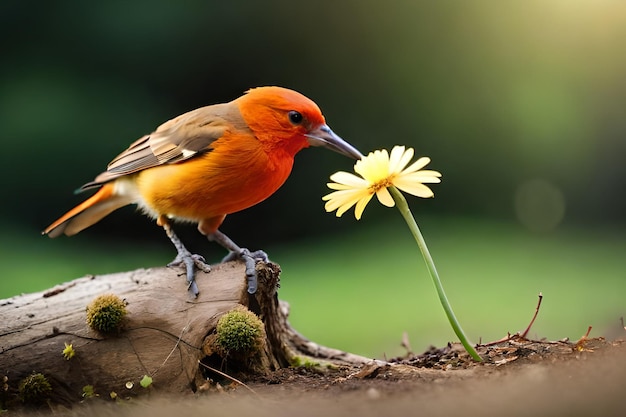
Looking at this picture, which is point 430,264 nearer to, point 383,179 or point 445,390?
point 383,179

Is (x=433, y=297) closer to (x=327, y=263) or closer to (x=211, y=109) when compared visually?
(x=327, y=263)

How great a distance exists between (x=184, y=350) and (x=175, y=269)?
0.58 metres

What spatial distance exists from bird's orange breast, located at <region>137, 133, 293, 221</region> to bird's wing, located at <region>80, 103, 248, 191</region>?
0.06m

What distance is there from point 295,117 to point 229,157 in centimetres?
40

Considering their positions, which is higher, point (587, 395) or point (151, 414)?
point (587, 395)

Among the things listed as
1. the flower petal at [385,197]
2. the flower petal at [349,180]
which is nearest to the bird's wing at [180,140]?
the flower petal at [349,180]

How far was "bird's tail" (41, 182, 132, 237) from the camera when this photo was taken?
4.11 m

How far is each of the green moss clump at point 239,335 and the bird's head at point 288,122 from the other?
933 mm

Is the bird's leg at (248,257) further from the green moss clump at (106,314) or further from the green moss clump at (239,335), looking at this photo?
the green moss clump at (106,314)

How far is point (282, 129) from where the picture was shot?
358cm

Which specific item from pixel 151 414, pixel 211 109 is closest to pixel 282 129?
pixel 211 109

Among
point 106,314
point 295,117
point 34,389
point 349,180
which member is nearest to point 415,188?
point 349,180

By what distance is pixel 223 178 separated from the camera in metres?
3.48

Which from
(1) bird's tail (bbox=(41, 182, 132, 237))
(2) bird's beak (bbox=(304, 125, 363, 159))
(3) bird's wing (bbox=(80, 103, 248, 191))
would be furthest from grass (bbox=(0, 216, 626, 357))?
(3) bird's wing (bbox=(80, 103, 248, 191))
